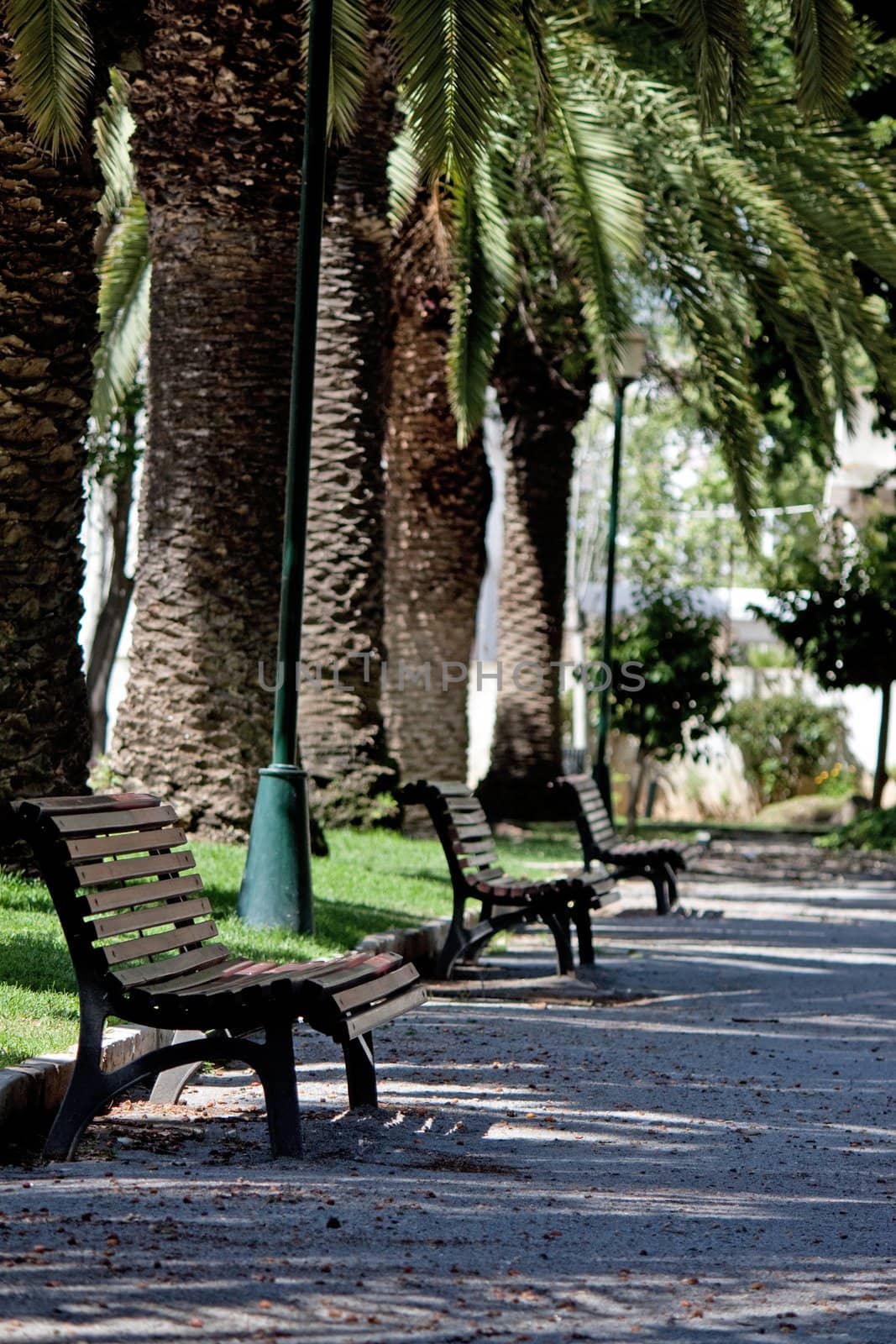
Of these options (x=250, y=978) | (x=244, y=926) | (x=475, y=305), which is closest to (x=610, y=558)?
(x=475, y=305)

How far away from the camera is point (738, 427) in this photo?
15391 mm

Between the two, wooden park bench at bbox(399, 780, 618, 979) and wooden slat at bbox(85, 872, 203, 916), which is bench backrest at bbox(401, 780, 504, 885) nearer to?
wooden park bench at bbox(399, 780, 618, 979)

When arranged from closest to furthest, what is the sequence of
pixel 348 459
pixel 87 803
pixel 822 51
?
pixel 87 803
pixel 822 51
pixel 348 459

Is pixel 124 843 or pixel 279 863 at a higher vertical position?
pixel 124 843

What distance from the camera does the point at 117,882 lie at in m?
5.30

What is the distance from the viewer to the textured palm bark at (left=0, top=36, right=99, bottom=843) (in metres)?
8.84

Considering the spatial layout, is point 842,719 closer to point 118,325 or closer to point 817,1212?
point 118,325

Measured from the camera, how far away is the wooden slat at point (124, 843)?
502cm

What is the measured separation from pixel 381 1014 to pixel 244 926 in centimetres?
352

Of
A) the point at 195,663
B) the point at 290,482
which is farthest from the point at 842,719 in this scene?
the point at 290,482

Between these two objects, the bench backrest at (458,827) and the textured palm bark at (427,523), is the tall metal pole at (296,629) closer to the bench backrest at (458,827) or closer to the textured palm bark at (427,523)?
the bench backrest at (458,827)

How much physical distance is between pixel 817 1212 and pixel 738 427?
11.3 m

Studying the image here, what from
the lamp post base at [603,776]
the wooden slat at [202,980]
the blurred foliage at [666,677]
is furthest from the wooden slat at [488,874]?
the blurred foliage at [666,677]

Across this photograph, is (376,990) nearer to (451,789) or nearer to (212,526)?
(451,789)
